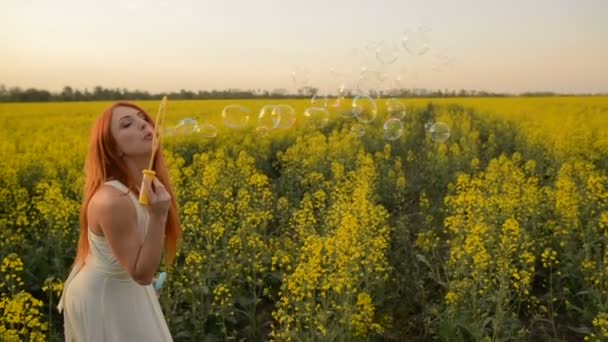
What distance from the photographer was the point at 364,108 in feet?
24.7

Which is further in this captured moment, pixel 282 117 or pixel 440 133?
pixel 440 133

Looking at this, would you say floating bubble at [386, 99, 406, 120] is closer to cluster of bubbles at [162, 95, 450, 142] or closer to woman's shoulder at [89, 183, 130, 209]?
cluster of bubbles at [162, 95, 450, 142]

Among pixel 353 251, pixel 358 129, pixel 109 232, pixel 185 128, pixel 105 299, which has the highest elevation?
pixel 185 128

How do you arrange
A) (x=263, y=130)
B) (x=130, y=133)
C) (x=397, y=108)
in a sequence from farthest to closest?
1. (x=263, y=130)
2. (x=397, y=108)
3. (x=130, y=133)

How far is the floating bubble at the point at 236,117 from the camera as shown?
5.74 meters

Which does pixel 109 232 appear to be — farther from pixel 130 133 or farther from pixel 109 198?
pixel 130 133

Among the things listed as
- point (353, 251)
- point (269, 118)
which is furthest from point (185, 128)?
point (269, 118)

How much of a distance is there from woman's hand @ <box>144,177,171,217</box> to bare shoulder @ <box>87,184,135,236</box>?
18 centimetres

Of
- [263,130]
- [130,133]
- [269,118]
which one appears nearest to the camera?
[130,133]

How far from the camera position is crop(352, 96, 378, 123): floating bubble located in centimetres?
687

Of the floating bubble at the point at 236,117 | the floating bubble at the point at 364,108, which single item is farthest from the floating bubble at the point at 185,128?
the floating bubble at the point at 364,108

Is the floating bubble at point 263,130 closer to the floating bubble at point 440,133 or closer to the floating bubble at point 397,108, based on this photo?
the floating bubble at point 397,108

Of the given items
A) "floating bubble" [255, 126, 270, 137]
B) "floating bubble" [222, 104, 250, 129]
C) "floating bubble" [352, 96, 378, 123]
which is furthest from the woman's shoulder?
"floating bubble" [352, 96, 378, 123]

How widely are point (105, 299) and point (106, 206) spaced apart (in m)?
0.41
